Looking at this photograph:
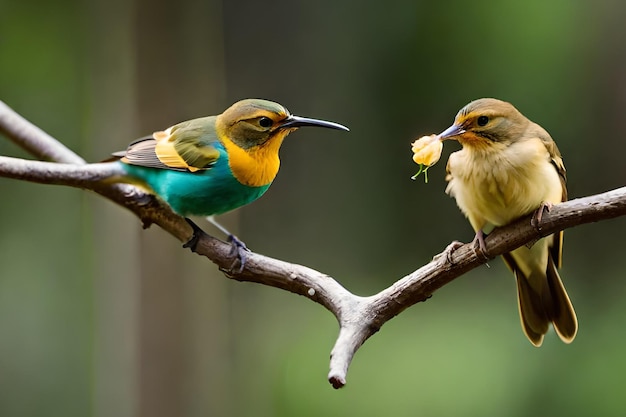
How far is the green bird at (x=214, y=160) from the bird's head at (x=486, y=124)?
282 millimetres

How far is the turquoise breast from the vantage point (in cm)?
136

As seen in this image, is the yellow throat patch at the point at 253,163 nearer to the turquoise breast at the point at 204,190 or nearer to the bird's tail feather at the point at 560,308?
the turquoise breast at the point at 204,190

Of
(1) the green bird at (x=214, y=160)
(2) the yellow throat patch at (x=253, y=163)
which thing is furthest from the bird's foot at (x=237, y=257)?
(2) the yellow throat patch at (x=253, y=163)

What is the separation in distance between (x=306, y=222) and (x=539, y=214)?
4.92ft

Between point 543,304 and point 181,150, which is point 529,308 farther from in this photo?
point 181,150

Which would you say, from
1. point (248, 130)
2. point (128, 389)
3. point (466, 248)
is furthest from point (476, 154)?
point (128, 389)

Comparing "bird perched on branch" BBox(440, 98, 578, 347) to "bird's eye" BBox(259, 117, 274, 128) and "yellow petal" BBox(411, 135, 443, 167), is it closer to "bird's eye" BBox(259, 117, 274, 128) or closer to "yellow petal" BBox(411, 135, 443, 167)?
"yellow petal" BBox(411, 135, 443, 167)

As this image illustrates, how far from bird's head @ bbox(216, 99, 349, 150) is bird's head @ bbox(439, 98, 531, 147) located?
20 centimetres

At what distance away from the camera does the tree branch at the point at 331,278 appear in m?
1.03

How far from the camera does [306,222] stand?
259cm

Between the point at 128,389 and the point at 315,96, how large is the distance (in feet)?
3.51

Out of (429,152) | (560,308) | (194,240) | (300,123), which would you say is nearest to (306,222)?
(194,240)

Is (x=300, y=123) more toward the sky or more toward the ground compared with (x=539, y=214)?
more toward the sky

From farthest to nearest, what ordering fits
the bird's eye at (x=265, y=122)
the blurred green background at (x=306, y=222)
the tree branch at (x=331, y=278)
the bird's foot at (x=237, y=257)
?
the blurred green background at (x=306, y=222) < the bird's foot at (x=237, y=257) < the bird's eye at (x=265, y=122) < the tree branch at (x=331, y=278)
